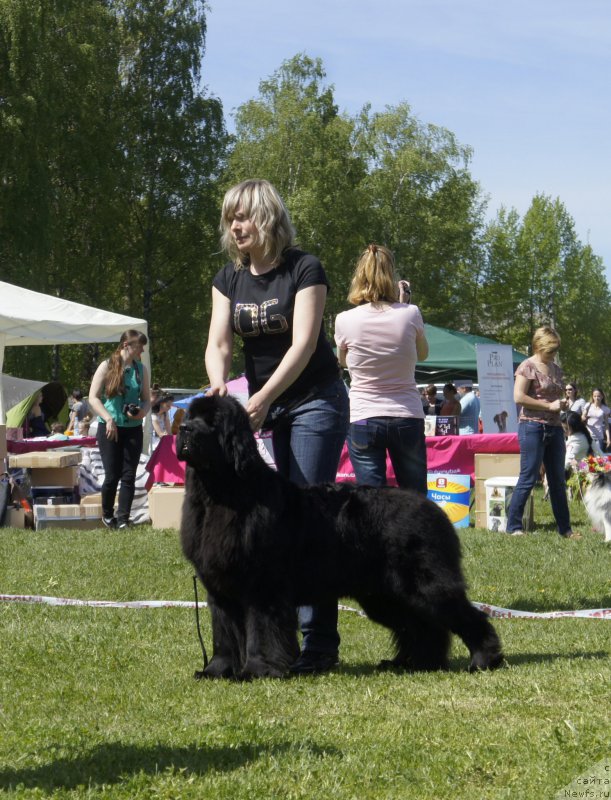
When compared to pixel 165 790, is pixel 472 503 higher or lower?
lower

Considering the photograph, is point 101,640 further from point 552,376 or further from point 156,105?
point 156,105

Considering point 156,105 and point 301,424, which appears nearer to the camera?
point 301,424

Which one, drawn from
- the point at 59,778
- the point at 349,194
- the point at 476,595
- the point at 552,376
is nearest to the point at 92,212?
the point at 349,194

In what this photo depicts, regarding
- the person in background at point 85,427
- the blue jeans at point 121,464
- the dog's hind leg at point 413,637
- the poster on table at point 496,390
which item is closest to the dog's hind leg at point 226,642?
the dog's hind leg at point 413,637

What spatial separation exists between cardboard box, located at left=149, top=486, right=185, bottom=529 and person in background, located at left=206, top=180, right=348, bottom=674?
20.9ft

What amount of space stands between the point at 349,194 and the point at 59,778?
40.8m

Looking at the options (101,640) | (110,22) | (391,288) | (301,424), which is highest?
(110,22)

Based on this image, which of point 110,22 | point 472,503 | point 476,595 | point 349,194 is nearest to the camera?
point 476,595

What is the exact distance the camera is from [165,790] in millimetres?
2879

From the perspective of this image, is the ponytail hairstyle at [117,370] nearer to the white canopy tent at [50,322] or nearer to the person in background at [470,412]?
the white canopy tent at [50,322]

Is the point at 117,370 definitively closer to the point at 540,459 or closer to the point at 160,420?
the point at 540,459

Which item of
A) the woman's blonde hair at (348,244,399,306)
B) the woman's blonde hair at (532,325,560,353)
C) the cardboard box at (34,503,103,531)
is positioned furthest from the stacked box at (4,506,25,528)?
the woman's blonde hair at (348,244,399,306)

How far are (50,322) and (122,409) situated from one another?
321 cm

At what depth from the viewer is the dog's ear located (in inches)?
162
